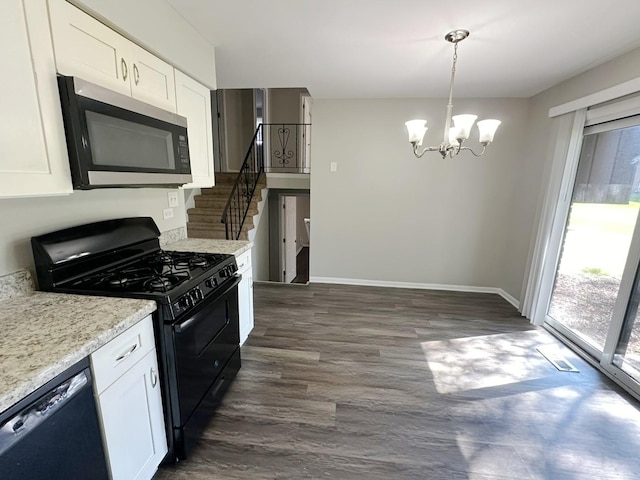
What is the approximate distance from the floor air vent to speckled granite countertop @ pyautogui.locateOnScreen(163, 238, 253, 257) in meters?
2.77

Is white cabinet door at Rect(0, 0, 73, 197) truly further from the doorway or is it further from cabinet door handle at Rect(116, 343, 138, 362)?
the doorway

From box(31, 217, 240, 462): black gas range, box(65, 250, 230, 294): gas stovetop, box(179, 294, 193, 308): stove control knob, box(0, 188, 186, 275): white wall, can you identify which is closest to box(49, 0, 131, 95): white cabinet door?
box(0, 188, 186, 275): white wall

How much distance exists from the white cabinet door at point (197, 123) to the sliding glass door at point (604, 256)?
10.9ft

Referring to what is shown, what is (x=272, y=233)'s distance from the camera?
6.07m

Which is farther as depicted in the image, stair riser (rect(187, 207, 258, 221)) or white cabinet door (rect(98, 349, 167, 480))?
stair riser (rect(187, 207, 258, 221))

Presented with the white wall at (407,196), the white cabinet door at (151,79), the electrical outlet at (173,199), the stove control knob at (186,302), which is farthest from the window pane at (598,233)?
the electrical outlet at (173,199)

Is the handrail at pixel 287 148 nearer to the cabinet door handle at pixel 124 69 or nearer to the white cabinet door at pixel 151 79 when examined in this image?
the white cabinet door at pixel 151 79

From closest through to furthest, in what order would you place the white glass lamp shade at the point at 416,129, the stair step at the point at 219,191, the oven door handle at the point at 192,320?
the oven door handle at the point at 192,320 → the white glass lamp shade at the point at 416,129 → the stair step at the point at 219,191

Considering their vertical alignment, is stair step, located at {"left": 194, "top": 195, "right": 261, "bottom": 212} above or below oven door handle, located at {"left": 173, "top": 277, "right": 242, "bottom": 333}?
above

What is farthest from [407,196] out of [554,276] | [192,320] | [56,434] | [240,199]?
[56,434]

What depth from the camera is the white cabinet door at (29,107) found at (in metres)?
1.00

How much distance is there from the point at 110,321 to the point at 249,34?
2.07 metres

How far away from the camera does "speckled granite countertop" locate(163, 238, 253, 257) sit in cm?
227

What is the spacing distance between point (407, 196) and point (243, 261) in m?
2.43
